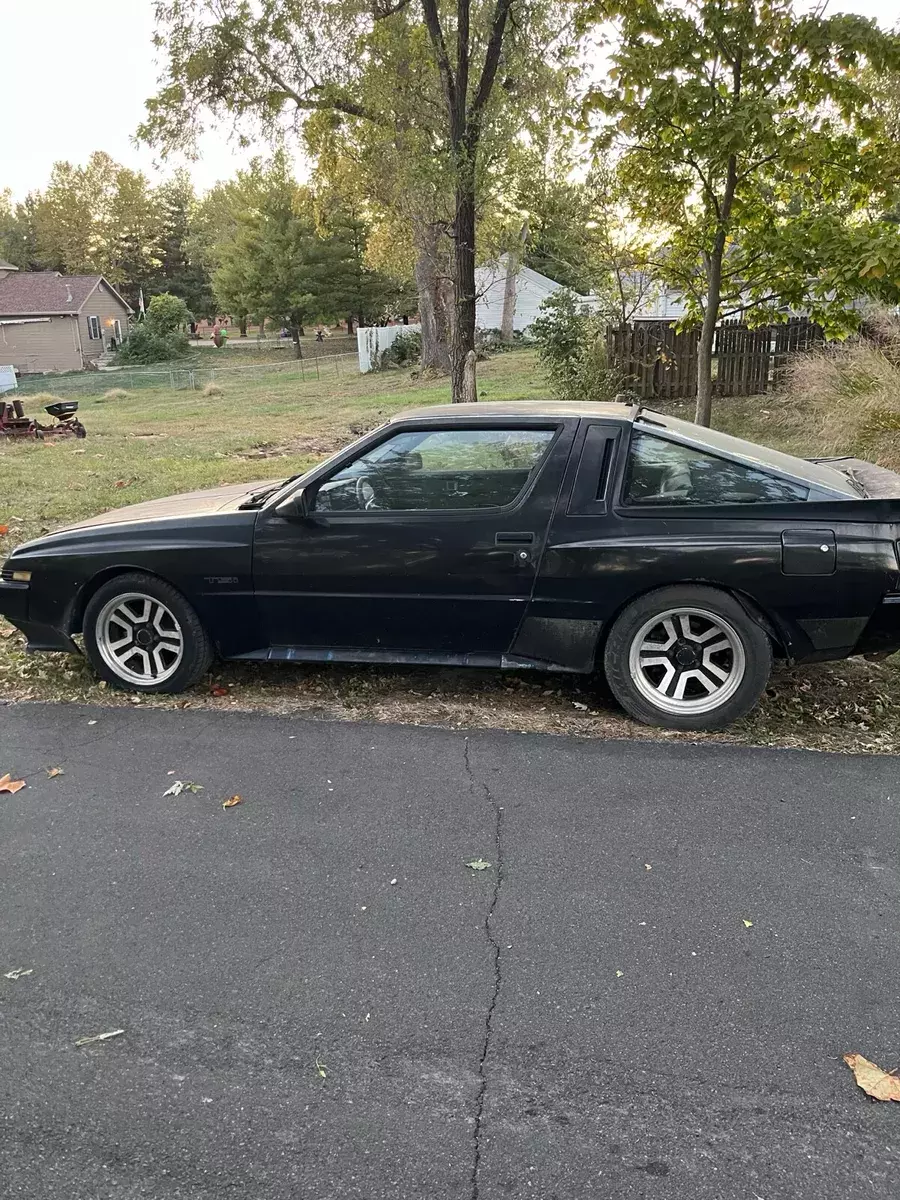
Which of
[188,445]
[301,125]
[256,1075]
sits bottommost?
[256,1075]

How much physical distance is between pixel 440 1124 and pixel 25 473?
40.3ft

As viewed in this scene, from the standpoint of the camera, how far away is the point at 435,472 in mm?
4430

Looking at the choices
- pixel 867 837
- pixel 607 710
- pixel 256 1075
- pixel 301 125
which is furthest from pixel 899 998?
pixel 301 125

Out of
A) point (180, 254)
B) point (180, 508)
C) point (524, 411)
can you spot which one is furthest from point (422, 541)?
point (180, 254)

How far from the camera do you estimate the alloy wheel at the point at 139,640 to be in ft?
15.3

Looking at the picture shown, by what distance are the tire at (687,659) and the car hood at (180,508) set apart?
7.27ft

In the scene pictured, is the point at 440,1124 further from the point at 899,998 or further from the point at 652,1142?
the point at 899,998

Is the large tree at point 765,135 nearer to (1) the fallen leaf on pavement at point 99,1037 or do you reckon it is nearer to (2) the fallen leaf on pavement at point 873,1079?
(2) the fallen leaf on pavement at point 873,1079

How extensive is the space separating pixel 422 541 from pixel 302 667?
1.29m

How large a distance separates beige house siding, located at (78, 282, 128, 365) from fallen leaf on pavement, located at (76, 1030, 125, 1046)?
162ft

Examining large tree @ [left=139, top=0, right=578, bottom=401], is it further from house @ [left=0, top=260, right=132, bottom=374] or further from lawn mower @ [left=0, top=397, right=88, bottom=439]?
house @ [left=0, top=260, right=132, bottom=374]

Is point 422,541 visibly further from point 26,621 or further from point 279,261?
point 279,261

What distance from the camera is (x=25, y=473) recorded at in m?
12.5

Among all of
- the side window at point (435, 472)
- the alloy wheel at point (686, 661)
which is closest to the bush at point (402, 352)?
the side window at point (435, 472)
